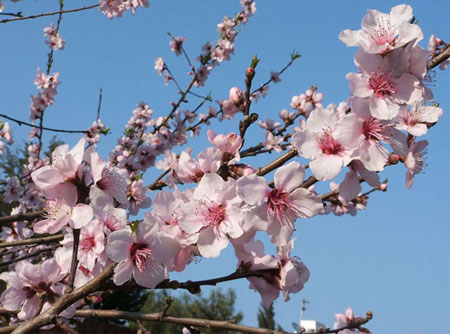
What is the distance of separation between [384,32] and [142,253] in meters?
1.02

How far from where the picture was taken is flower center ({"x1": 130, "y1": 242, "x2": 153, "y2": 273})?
1.39 meters

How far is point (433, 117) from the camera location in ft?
4.95

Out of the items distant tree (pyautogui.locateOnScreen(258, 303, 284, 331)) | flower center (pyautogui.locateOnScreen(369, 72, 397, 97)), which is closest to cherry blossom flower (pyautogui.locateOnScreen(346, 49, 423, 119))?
flower center (pyautogui.locateOnScreen(369, 72, 397, 97))

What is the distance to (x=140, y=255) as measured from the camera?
4.63 ft

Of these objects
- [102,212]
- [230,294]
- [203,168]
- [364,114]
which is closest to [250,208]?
[203,168]

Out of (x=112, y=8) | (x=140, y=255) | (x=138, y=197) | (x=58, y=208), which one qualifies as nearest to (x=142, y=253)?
(x=140, y=255)

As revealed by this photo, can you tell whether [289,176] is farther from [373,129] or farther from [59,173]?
[59,173]

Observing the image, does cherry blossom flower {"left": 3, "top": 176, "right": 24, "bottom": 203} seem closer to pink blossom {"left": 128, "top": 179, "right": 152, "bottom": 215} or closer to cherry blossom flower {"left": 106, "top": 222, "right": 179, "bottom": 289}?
pink blossom {"left": 128, "top": 179, "right": 152, "bottom": 215}

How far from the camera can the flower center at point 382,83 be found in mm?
1340

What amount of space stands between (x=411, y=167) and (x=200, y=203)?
28.2 inches

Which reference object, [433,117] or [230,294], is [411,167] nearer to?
[433,117]

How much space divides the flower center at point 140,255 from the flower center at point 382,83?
83 centimetres

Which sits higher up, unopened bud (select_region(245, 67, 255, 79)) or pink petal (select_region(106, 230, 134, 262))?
unopened bud (select_region(245, 67, 255, 79))

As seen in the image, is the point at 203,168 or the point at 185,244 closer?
the point at 185,244
